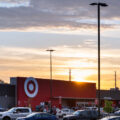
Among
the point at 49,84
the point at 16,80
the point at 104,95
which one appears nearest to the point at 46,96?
the point at 49,84

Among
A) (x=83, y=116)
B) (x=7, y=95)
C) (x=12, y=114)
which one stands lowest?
(x=83, y=116)

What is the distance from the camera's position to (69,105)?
301 feet

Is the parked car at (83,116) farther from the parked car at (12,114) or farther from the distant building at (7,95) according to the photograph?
the distant building at (7,95)

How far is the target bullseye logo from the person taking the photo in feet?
258

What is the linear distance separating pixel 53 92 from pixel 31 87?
6.63m

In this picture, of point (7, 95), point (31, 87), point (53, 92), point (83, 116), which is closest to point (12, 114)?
point (83, 116)

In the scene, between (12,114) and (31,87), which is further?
(31,87)

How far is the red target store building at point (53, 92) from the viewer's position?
255 feet

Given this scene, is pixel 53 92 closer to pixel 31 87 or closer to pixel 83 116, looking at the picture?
pixel 31 87

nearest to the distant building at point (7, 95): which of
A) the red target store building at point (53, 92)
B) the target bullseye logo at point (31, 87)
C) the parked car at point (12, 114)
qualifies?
→ the red target store building at point (53, 92)

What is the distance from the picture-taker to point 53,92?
280ft

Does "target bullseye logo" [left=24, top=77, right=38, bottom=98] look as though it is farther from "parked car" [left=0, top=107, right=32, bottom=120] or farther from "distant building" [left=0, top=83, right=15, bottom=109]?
"parked car" [left=0, top=107, right=32, bottom=120]

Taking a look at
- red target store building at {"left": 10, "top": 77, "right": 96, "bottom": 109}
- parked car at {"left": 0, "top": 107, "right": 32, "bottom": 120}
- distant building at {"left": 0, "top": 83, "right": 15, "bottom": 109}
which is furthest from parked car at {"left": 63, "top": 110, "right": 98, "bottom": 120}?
distant building at {"left": 0, "top": 83, "right": 15, "bottom": 109}

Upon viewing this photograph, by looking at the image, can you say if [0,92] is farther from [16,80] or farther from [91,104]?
[91,104]
